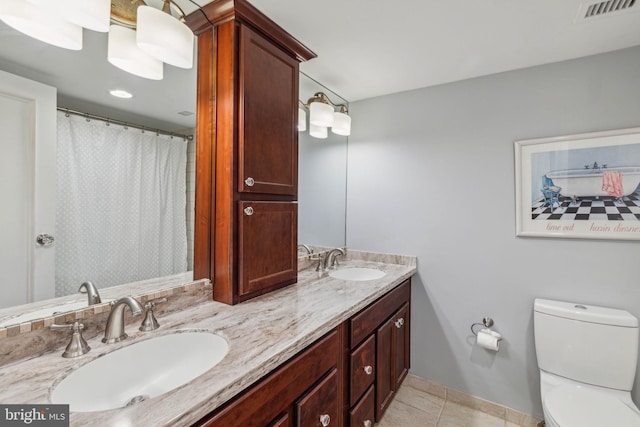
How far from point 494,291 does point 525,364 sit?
490mm

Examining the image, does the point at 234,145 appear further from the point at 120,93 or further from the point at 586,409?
the point at 586,409

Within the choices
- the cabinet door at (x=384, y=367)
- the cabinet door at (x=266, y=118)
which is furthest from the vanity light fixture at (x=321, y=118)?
the cabinet door at (x=384, y=367)

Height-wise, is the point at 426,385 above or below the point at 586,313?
below

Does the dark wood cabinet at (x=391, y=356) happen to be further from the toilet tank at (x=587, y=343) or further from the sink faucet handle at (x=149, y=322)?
the sink faucet handle at (x=149, y=322)

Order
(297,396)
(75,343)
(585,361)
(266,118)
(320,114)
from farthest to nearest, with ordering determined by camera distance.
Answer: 1. (320,114)
2. (585,361)
3. (266,118)
4. (297,396)
5. (75,343)

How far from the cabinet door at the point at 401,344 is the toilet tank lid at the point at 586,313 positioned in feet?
2.67

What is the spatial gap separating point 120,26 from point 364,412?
6.88 ft

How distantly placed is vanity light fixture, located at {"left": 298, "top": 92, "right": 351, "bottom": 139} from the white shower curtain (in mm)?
976

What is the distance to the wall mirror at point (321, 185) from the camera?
2059mm

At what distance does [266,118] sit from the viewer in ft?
4.77

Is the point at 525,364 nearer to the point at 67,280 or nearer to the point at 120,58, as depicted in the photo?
the point at 67,280

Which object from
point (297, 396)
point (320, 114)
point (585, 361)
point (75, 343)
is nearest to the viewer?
point (75, 343)

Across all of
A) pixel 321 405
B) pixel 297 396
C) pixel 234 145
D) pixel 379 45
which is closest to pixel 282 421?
pixel 297 396

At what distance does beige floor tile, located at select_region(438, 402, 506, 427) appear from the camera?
1.84 m
